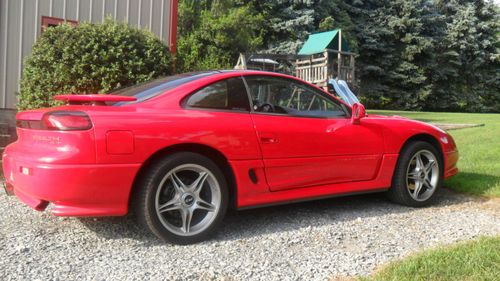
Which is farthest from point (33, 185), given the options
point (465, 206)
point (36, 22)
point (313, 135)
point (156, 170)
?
point (36, 22)

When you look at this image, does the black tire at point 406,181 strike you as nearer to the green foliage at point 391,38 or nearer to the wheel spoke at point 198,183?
the wheel spoke at point 198,183

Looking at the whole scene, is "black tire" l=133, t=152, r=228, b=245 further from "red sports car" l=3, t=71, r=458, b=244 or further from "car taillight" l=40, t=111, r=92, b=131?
"car taillight" l=40, t=111, r=92, b=131

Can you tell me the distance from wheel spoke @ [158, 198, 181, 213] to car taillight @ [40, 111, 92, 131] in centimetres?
81

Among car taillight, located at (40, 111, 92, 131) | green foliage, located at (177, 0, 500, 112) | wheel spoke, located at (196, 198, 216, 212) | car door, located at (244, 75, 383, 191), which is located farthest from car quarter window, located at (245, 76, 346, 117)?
green foliage, located at (177, 0, 500, 112)

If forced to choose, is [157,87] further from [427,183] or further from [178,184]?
[427,183]

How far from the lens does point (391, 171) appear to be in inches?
191

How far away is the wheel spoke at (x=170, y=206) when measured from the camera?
11.7ft

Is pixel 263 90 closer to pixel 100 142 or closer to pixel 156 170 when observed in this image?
pixel 156 170

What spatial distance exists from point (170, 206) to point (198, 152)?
1.55ft

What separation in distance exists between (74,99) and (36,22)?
6096 millimetres

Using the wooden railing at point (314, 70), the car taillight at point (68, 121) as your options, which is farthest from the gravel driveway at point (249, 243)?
the wooden railing at point (314, 70)

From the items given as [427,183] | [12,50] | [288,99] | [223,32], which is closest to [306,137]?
[288,99]

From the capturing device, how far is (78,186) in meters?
3.24

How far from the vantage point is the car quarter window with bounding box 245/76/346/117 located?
13.8 feet
